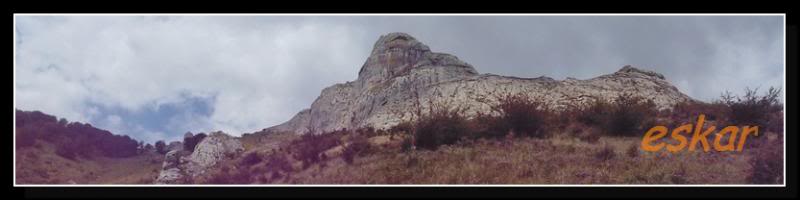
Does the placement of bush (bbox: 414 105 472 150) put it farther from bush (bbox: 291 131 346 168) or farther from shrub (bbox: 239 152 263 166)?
shrub (bbox: 239 152 263 166)

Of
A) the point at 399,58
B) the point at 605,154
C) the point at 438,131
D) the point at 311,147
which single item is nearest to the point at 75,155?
the point at 311,147

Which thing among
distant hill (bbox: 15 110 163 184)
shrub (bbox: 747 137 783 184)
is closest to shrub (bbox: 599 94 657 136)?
shrub (bbox: 747 137 783 184)

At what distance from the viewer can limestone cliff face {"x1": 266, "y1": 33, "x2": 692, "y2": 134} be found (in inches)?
1122

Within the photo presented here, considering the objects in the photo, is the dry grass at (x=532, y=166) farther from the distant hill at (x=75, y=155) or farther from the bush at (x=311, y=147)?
the distant hill at (x=75, y=155)

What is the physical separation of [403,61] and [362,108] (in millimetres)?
4789

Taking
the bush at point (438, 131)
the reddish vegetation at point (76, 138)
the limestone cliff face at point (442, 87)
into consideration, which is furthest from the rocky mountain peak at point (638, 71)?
the reddish vegetation at point (76, 138)

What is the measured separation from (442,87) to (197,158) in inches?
612

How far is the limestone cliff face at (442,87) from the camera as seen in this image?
2850 cm

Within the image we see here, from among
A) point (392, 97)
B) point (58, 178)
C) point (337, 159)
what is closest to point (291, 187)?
point (337, 159)

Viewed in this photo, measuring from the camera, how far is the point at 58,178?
14945 mm

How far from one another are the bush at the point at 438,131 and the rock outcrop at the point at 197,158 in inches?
A: 283

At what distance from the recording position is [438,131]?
16.7m

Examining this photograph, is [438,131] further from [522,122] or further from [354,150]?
[522,122]
